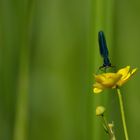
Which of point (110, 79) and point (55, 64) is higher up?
point (55, 64)

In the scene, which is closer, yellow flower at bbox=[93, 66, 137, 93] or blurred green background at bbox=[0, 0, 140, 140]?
yellow flower at bbox=[93, 66, 137, 93]

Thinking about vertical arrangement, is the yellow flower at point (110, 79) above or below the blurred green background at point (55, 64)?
below

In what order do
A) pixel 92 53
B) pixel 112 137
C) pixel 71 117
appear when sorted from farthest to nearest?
pixel 71 117 → pixel 92 53 → pixel 112 137

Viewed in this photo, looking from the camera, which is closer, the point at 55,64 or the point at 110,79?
the point at 110,79

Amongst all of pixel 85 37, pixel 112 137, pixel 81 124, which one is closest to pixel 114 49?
pixel 85 37

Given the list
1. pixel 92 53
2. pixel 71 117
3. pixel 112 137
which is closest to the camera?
pixel 112 137

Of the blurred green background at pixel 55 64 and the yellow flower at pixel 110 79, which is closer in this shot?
the yellow flower at pixel 110 79

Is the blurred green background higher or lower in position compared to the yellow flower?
higher

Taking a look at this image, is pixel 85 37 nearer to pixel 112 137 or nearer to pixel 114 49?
pixel 114 49
